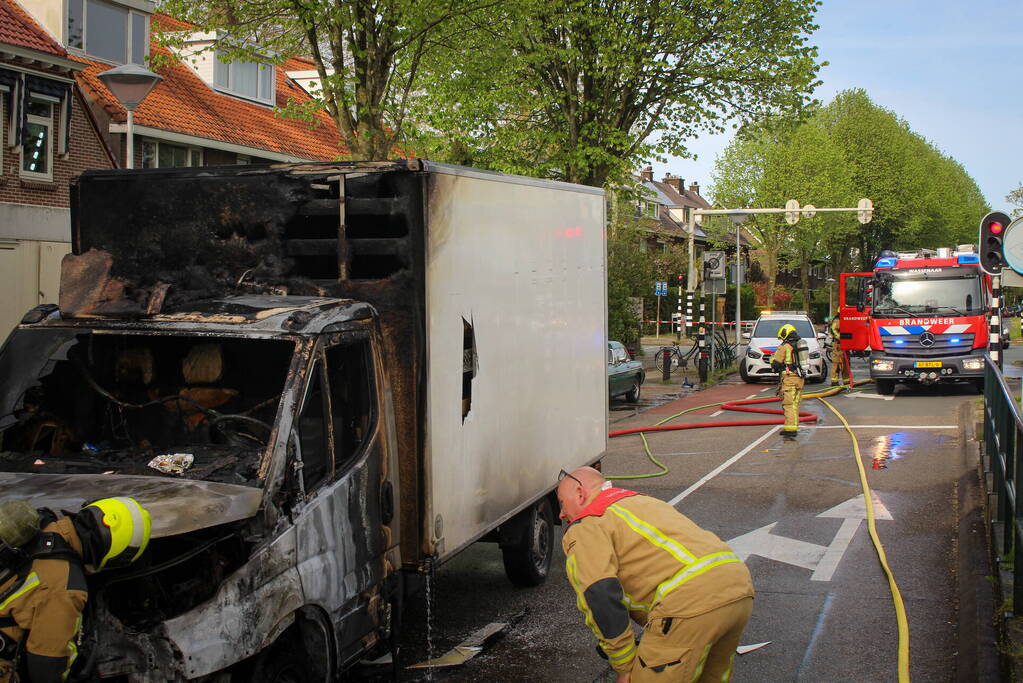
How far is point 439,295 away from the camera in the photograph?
5.84 metres

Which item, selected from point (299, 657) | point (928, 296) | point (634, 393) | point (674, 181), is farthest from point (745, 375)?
point (674, 181)

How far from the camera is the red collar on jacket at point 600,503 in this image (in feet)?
13.6

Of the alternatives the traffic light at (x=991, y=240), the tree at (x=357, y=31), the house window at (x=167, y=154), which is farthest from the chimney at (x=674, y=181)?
the traffic light at (x=991, y=240)

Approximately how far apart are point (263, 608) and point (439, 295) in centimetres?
204

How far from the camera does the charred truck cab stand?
14.1 feet

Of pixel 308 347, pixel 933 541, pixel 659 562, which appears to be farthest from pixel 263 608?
pixel 933 541

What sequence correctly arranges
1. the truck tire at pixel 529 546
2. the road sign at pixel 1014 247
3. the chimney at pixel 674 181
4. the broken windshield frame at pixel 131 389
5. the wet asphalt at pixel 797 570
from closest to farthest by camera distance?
the broken windshield frame at pixel 131 389, the wet asphalt at pixel 797 570, the truck tire at pixel 529 546, the road sign at pixel 1014 247, the chimney at pixel 674 181

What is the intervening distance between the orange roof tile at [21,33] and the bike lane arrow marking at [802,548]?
54.5 ft

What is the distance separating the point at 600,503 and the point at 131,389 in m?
2.69

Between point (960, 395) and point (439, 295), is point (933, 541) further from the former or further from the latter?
point (960, 395)

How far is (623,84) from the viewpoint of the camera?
26109 mm

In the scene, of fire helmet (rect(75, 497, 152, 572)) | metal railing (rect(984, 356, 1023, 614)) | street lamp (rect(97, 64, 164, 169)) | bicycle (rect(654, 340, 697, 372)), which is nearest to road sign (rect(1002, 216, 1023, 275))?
metal railing (rect(984, 356, 1023, 614))

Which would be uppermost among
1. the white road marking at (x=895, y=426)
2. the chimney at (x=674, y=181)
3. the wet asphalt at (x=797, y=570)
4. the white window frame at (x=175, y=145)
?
the chimney at (x=674, y=181)

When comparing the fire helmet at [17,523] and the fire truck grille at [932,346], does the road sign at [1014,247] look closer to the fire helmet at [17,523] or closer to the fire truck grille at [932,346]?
the fire helmet at [17,523]
